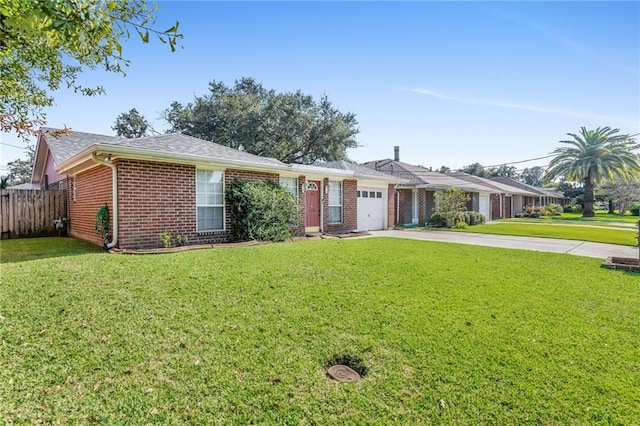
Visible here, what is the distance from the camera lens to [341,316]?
15.0 ft

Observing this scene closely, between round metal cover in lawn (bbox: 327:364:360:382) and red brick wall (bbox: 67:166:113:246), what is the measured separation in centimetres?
809

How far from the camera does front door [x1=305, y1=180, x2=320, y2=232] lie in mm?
13820

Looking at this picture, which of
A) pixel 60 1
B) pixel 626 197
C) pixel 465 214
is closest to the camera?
pixel 60 1

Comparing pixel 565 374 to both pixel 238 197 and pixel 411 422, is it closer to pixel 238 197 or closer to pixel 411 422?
pixel 411 422

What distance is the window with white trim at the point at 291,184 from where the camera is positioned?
12.8 metres

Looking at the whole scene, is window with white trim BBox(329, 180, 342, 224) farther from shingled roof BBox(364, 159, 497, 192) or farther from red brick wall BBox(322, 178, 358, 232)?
shingled roof BBox(364, 159, 497, 192)

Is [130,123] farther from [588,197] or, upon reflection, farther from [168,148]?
[588,197]

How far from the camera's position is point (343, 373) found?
3.33 m

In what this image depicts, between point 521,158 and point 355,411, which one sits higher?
point 521,158

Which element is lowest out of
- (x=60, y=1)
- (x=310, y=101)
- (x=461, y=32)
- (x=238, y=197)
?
(x=238, y=197)

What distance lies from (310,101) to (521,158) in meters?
24.9

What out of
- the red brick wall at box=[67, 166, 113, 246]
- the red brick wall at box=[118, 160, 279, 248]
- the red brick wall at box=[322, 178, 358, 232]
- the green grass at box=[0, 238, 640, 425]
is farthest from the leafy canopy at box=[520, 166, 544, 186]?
the red brick wall at box=[67, 166, 113, 246]

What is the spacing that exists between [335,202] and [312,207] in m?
1.51

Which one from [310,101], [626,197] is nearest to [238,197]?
[310,101]
